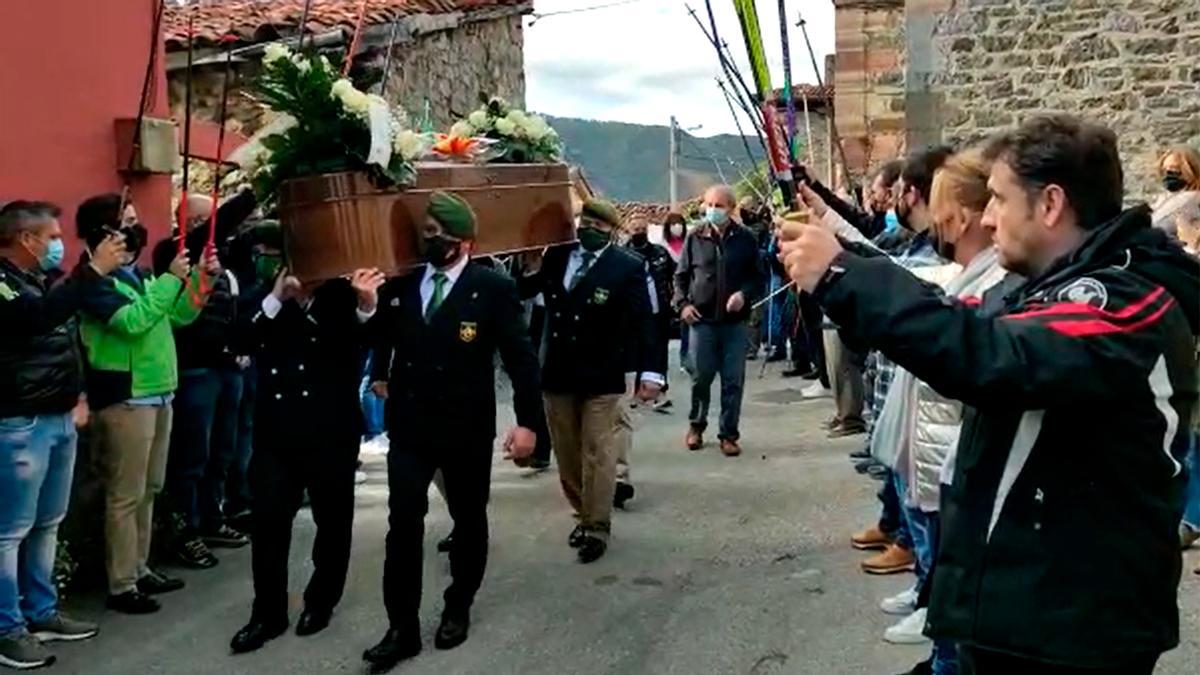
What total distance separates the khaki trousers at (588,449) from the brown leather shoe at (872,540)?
4.33 feet

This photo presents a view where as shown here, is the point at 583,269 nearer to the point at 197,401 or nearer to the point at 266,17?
the point at 197,401

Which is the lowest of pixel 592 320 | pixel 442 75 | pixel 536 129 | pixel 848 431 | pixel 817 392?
pixel 817 392

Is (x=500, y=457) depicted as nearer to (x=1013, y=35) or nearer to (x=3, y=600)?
(x=3, y=600)

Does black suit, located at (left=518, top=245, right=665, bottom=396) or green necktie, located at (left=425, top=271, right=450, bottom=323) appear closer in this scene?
green necktie, located at (left=425, top=271, right=450, bottom=323)

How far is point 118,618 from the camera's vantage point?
609 centimetres

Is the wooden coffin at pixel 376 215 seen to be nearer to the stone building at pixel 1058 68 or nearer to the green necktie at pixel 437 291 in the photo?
the green necktie at pixel 437 291

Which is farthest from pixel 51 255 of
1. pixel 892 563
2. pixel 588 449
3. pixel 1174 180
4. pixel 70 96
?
pixel 1174 180

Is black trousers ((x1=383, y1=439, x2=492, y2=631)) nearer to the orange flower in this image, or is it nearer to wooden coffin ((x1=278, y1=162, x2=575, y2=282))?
wooden coffin ((x1=278, y1=162, x2=575, y2=282))

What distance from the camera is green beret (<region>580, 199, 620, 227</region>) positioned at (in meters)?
7.35

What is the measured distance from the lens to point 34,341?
17.7 feet

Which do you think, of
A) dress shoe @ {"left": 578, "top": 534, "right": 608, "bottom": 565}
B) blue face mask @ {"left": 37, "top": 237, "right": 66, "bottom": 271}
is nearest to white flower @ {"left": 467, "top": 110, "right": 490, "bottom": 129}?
blue face mask @ {"left": 37, "top": 237, "right": 66, "bottom": 271}

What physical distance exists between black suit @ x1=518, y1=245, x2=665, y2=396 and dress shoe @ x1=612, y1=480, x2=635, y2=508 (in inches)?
48.4

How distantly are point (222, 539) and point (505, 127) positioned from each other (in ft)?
9.04

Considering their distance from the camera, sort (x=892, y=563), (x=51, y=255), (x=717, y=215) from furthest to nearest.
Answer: (x=717, y=215) < (x=892, y=563) < (x=51, y=255)
